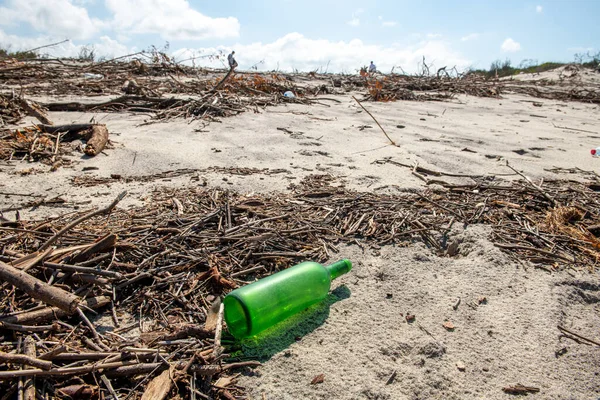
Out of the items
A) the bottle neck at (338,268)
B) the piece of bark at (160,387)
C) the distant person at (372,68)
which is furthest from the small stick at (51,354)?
the distant person at (372,68)

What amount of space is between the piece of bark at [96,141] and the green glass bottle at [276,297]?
229 centimetres

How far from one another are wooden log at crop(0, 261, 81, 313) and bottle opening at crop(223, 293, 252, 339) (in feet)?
1.55

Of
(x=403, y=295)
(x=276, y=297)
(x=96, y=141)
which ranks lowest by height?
(x=403, y=295)

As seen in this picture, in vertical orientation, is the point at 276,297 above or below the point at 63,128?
below

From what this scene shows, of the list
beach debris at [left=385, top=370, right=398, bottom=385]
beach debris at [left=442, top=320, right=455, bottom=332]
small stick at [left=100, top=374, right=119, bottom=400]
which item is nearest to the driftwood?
small stick at [left=100, top=374, right=119, bottom=400]

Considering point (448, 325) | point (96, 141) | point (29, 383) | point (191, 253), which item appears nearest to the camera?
point (29, 383)

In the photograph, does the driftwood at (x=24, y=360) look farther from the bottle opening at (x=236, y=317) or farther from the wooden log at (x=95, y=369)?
the bottle opening at (x=236, y=317)

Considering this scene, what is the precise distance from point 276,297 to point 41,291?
29.7 inches

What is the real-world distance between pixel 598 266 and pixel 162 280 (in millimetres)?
1882

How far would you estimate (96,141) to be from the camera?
10.4 feet

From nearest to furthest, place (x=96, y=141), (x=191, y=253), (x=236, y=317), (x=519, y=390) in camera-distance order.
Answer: (x=519, y=390), (x=236, y=317), (x=191, y=253), (x=96, y=141)

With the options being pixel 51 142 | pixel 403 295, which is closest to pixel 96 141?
pixel 51 142

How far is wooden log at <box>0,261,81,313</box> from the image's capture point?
50.5 inches

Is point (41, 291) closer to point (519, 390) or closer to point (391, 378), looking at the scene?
point (391, 378)
